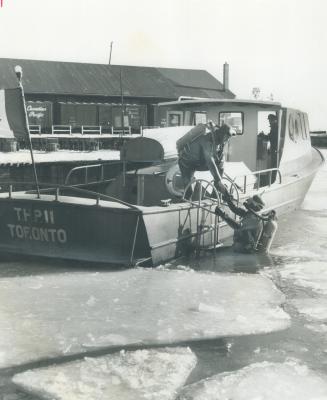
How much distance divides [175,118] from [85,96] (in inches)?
915

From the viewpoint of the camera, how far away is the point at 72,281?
26.0ft

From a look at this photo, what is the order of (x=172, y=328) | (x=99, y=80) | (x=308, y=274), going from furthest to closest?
(x=99, y=80)
(x=308, y=274)
(x=172, y=328)

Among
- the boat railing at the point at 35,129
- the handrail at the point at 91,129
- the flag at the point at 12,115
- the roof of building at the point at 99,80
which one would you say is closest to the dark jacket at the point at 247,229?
the flag at the point at 12,115

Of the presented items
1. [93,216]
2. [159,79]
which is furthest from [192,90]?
[93,216]

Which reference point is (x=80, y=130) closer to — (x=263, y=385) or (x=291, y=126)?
(x=291, y=126)

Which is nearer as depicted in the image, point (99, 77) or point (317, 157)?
point (317, 157)

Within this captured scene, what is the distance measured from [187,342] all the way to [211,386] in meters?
0.99

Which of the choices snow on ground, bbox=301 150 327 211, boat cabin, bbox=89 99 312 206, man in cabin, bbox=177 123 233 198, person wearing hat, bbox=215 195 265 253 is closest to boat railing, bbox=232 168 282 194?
boat cabin, bbox=89 99 312 206

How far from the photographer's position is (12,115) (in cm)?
818

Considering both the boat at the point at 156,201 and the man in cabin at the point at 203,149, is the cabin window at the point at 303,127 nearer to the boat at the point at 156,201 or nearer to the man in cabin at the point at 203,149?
the boat at the point at 156,201

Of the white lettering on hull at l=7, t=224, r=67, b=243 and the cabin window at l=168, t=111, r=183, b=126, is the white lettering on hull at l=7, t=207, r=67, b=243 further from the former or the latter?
the cabin window at l=168, t=111, r=183, b=126

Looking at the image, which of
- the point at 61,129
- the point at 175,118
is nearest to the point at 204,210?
the point at 175,118

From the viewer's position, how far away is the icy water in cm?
480

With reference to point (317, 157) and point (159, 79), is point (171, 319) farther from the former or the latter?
point (159, 79)
